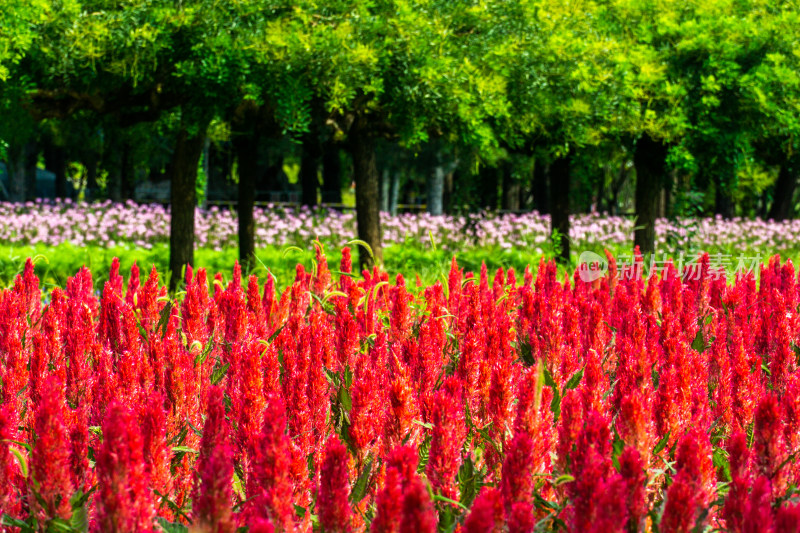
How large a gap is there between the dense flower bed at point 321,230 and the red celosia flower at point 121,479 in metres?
13.9

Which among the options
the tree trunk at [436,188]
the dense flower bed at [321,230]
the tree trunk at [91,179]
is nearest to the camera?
the dense flower bed at [321,230]

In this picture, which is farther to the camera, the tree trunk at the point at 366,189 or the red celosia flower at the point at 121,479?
the tree trunk at the point at 366,189

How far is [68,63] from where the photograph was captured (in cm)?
990

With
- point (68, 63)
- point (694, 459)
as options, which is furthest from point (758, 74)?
point (694, 459)

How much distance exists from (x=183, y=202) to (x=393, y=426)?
982 centimetres

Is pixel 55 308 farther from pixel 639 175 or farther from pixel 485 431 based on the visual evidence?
pixel 639 175

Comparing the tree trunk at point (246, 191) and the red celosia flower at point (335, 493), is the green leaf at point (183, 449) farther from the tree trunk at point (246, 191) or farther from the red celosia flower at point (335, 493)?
the tree trunk at point (246, 191)

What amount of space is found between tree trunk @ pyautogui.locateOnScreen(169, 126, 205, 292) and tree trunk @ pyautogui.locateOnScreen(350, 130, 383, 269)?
7.73 ft

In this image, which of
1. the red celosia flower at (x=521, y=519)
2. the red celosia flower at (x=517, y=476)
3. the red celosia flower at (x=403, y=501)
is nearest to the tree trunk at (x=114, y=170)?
the red celosia flower at (x=517, y=476)

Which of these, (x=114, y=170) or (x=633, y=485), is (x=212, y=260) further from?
(x=114, y=170)

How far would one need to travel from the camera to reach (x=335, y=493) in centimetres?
194

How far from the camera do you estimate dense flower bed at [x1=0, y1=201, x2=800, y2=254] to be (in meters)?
16.9

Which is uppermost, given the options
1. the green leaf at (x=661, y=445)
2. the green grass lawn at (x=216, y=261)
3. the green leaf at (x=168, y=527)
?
the green leaf at (x=661, y=445)

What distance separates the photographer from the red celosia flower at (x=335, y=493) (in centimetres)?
194
